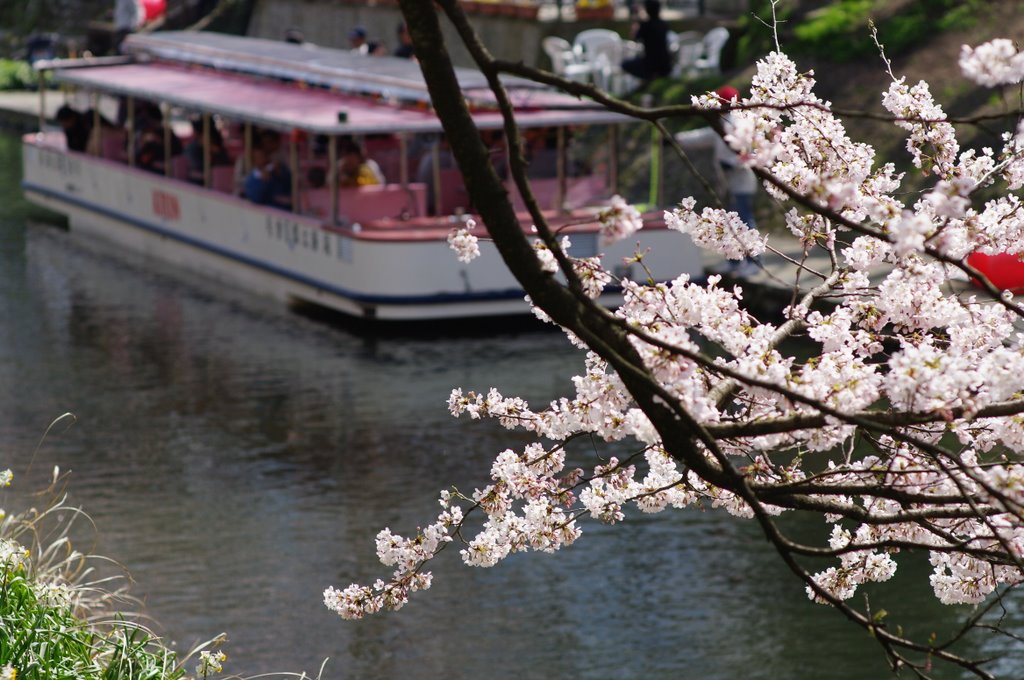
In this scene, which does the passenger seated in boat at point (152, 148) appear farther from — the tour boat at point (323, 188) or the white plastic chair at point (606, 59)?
the white plastic chair at point (606, 59)

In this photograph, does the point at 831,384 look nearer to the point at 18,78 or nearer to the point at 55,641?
the point at 55,641

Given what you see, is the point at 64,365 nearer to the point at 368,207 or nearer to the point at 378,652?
the point at 368,207

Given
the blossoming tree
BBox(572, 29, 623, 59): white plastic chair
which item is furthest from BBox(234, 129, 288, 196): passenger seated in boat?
the blossoming tree

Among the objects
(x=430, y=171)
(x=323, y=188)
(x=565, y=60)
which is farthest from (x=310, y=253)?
(x=565, y=60)

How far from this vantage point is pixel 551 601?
1038 cm

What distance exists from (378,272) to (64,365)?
3.03 metres

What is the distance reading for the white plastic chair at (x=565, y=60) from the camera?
92.6ft

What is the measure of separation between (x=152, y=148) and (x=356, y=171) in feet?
17.0

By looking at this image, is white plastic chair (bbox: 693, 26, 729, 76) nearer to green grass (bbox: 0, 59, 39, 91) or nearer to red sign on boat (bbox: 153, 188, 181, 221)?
red sign on boat (bbox: 153, 188, 181, 221)

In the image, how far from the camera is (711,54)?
27.3 m

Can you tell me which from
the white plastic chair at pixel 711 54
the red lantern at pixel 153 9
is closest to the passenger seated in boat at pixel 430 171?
the white plastic chair at pixel 711 54

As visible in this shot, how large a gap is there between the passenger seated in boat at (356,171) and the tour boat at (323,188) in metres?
0.10

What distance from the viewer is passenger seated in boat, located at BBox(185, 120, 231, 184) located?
22266 mm

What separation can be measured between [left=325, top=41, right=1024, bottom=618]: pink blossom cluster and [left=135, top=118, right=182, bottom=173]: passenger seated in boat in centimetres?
1716
